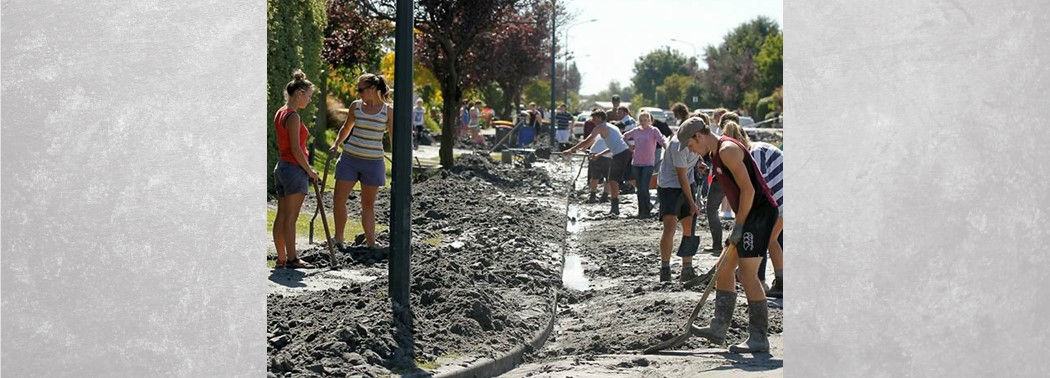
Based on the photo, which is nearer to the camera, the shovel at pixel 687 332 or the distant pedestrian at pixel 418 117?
the shovel at pixel 687 332

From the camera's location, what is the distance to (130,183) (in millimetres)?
6320

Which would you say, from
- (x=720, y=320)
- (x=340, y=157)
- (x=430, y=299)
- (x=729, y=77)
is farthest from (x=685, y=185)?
(x=729, y=77)

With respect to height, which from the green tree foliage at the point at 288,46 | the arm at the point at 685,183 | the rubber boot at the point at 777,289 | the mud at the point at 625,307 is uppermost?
the green tree foliage at the point at 288,46

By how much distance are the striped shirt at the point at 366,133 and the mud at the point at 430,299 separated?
91cm

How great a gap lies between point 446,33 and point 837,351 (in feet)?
76.7

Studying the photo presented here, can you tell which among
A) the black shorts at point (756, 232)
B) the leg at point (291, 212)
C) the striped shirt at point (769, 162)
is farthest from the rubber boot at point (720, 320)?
the leg at point (291, 212)

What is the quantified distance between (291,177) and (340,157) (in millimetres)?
1057

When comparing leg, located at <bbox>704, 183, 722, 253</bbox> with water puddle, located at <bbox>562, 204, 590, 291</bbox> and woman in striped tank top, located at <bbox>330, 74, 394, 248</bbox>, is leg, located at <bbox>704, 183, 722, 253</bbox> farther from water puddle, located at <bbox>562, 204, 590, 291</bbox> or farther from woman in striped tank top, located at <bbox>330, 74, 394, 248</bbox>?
woman in striped tank top, located at <bbox>330, 74, 394, 248</bbox>

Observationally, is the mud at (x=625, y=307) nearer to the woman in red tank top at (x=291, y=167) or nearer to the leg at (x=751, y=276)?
the leg at (x=751, y=276)

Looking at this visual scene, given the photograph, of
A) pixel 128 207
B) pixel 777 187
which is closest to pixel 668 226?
pixel 777 187

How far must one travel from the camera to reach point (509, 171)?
28.9 m

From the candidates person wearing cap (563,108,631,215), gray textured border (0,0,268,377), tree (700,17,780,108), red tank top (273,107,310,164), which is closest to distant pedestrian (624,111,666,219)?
person wearing cap (563,108,631,215)

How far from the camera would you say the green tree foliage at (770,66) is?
3076 inches

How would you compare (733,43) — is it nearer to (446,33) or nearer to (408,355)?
(446,33)
